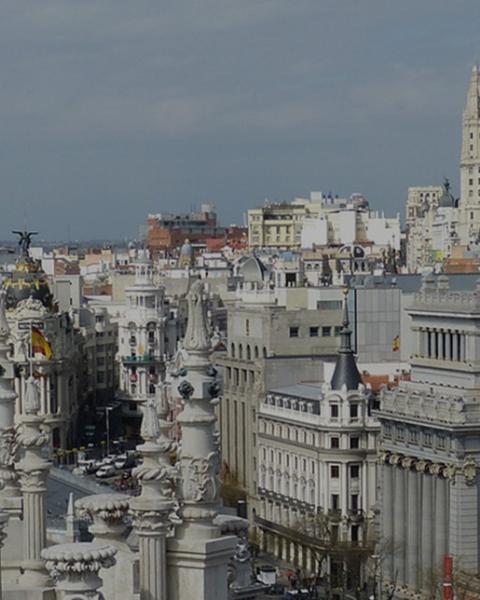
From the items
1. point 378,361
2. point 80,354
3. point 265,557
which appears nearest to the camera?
point 265,557

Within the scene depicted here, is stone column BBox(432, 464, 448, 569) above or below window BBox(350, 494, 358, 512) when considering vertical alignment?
above

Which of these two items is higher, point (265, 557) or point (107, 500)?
point (107, 500)

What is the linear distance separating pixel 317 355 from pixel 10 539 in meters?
67.5

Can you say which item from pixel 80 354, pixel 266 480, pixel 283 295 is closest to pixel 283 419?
pixel 266 480

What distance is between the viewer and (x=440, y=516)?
62125 mm

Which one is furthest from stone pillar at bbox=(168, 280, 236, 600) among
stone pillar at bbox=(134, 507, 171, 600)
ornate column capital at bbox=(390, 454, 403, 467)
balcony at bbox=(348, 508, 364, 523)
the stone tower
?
the stone tower

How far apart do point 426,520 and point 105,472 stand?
86.9 feet

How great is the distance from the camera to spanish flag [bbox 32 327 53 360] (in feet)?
330

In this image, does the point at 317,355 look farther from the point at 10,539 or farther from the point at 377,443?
the point at 10,539

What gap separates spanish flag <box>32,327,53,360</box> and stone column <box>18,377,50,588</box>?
7630 cm

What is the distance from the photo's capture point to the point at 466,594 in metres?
57.8

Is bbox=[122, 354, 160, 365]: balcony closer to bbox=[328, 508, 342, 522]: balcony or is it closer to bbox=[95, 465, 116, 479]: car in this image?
bbox=[95, 465, 116, 479]: car

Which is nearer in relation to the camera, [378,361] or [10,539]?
[10,539]

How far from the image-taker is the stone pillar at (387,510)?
65631 mm
